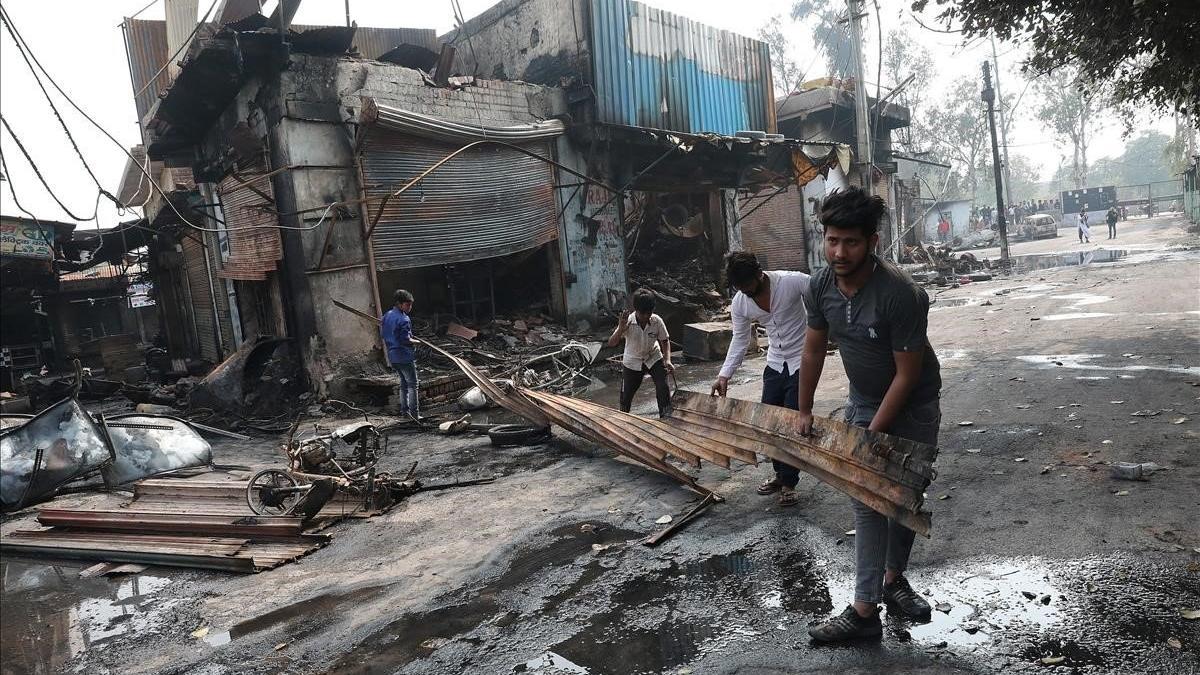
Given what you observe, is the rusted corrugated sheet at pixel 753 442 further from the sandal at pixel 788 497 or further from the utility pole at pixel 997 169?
the utility pole at pixel 997 169

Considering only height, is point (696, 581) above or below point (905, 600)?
below

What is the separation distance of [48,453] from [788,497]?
650cm

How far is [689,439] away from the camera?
5195 mm

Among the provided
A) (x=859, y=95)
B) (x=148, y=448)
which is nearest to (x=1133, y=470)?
(x=148, y=448)

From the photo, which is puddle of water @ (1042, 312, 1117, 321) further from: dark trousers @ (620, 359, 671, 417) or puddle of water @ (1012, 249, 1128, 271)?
puddle of water @ (1012, 249, 1128, 271)

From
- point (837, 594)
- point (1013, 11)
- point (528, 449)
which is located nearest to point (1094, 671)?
point (837, 594)

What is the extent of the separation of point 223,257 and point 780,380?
12.9m

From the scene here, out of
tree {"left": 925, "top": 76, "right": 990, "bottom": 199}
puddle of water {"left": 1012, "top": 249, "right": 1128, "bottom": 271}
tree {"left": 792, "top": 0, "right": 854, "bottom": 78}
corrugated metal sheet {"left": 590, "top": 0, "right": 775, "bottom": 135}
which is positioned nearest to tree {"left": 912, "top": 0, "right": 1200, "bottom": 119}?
corrugated metal sheet {"left": 590, "top": 0, "right": 775, "bottom": 135}

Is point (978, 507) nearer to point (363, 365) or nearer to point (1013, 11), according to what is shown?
point (1013, 11)

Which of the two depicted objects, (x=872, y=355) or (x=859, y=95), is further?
(x=859, y=95)

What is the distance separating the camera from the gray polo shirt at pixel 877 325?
263 cm

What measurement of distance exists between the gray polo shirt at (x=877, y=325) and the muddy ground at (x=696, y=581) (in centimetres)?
103

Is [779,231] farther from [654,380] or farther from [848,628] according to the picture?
[848,628]

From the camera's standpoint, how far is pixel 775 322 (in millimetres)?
4484
